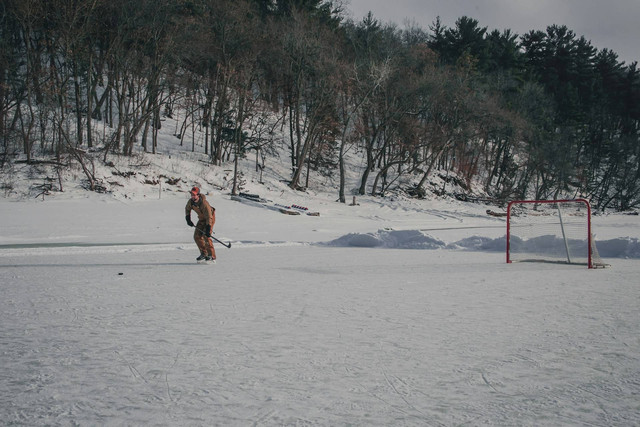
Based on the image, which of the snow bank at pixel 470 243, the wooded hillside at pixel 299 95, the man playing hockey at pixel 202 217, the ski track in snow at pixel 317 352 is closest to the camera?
the ski track in snow at pixel 317 352

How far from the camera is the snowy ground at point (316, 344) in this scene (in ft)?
9.71

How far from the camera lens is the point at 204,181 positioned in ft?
Result: 101

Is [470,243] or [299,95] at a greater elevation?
[299,95]

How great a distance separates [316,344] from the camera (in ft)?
14.3

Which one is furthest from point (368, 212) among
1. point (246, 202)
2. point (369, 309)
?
point (369, 309)

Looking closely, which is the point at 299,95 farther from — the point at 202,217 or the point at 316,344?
the point at 316,344

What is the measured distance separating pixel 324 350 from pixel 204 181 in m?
27.9

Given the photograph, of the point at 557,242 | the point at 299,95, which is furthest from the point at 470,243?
the point at 299,95

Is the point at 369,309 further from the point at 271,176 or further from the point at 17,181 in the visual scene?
the point at 271,176

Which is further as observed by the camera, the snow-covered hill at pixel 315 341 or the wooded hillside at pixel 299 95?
the wooded hillside at pixel 299 95

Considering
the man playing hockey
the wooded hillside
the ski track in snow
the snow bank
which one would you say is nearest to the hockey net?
the snow bank

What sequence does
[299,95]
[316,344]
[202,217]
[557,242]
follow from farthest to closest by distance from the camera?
[299,95] → [557,242] → [202,217] → [316,344]

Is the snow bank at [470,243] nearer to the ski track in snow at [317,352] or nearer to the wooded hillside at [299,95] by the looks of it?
the ski track in snow at [317,352]

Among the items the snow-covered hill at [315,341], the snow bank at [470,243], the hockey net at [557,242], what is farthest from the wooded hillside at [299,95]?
the hockey net at [557,242]
